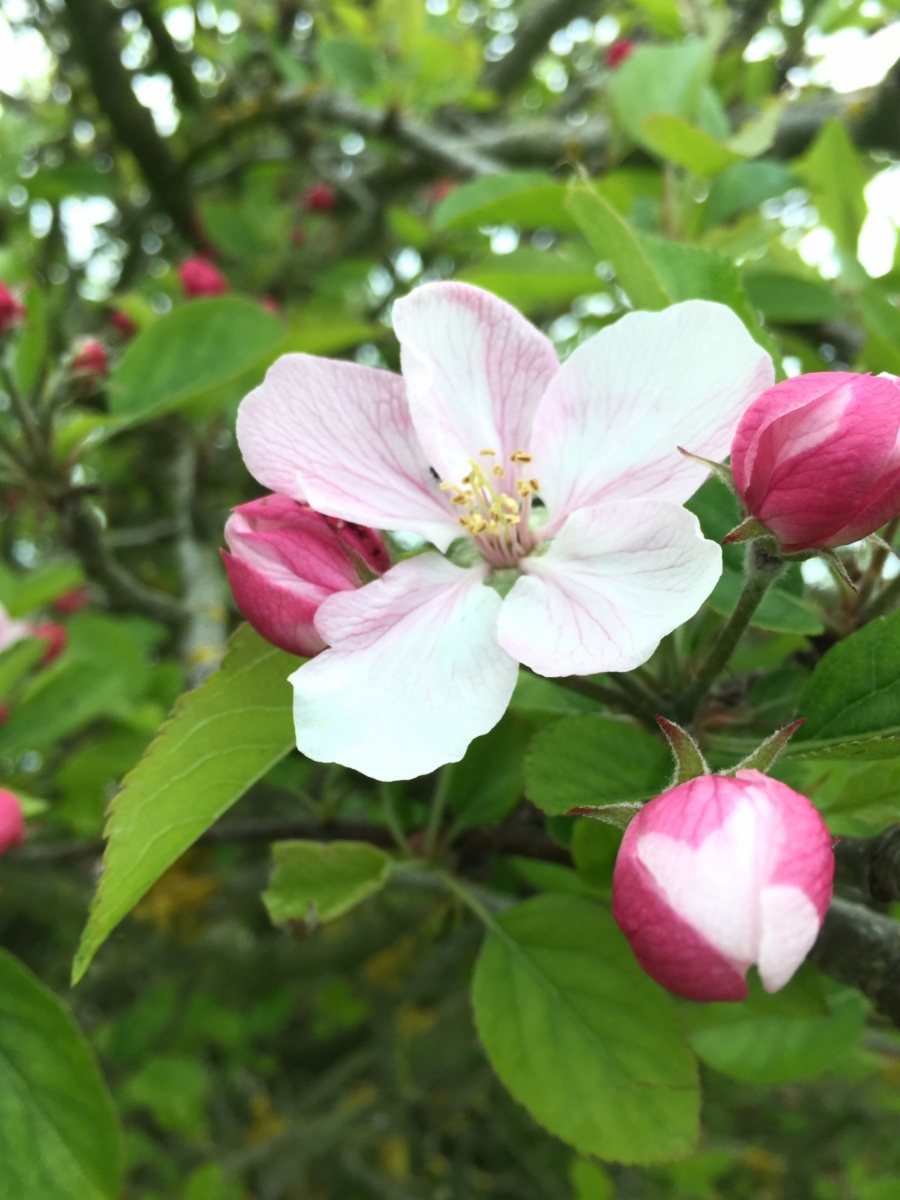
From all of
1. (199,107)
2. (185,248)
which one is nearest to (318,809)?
(185,248)

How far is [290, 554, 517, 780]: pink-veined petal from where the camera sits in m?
0.55

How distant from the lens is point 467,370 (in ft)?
2.29

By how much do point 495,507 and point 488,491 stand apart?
0.12ft

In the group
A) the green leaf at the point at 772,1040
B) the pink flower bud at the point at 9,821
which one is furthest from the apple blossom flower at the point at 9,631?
the green leaf at the point at 772,1040

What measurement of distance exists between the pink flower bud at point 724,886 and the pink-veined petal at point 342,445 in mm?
296

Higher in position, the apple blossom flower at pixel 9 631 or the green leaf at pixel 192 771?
the green leaf at pixel 192 771

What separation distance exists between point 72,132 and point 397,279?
134 centimetres

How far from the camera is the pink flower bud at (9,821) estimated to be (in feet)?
2.83

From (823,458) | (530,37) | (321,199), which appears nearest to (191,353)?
(823,458)

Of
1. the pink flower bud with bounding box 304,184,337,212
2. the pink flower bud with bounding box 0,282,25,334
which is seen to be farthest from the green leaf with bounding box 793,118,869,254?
the pink flower bud with bounding box 304,184,337,212

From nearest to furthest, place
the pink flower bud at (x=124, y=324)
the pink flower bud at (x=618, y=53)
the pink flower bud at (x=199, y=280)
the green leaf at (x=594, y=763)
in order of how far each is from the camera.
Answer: the green leaf at (x=594, y=763) < the pink flower bud at (x=199, y=280) < the pink flower bud at (x=124, y=324) < the pink flower bud at (x=618, y=53)

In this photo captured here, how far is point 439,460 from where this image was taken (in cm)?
69

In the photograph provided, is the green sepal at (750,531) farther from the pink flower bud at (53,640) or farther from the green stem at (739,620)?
the pink flower bud at (53,640)

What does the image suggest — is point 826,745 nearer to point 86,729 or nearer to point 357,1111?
point 86,729
